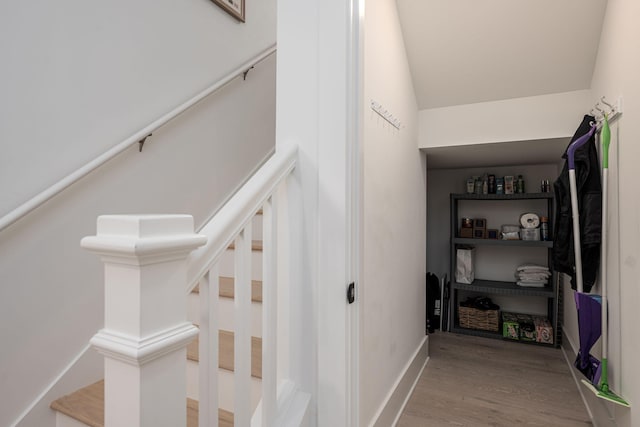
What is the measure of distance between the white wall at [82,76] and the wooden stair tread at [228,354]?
85 cm

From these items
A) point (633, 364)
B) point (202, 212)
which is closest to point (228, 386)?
point (202, 212)

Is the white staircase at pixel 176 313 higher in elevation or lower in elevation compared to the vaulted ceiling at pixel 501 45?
lower

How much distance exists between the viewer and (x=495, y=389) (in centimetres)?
227

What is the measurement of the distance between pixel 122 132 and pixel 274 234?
1.10 metres

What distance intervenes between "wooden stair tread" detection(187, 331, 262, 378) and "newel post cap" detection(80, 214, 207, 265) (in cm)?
75

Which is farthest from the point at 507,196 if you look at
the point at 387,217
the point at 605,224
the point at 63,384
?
the point at 63,384

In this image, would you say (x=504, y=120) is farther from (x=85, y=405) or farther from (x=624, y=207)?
(x=85, y=405)

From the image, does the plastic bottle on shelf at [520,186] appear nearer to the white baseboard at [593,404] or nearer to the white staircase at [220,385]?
the white baseboard at [593,404]

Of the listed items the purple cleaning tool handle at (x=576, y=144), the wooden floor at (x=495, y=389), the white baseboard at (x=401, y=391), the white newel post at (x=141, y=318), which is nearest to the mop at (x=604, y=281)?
the purple cleaning tool handle at (x=576, y=144)

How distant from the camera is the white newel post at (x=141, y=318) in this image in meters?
0.56

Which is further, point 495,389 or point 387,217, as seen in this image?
point 495,389

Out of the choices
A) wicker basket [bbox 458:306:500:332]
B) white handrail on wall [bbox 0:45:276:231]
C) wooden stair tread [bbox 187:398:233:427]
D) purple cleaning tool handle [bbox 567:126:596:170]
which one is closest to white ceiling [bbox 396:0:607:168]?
purple cleaning tool handle [bbox 567:126:596:170]

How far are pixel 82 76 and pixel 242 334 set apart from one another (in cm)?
135

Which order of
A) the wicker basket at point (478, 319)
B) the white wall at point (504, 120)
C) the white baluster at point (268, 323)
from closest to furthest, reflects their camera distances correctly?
1. the white baluster at point (268, 323)
2. the white wall at point (504, 120)
3. the wicker basket at point (478, 319)
